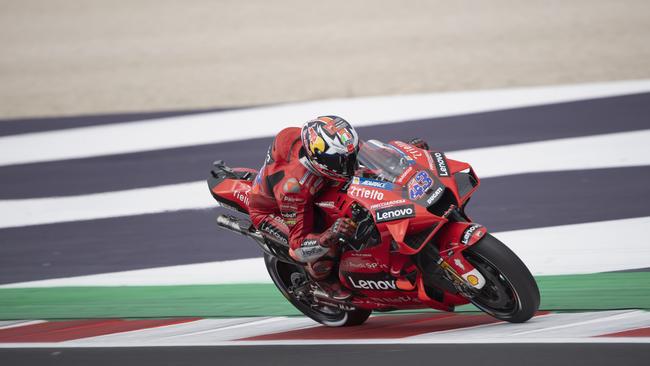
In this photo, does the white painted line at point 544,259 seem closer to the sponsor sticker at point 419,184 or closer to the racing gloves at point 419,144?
the racing gloves at point 419,144

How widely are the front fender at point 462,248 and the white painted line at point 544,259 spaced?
1.90m

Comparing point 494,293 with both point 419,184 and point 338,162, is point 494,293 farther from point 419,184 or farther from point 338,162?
point 338,162

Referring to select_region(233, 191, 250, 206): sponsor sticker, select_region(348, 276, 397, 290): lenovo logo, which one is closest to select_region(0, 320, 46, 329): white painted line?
select_region(233, 191, 250, 206): sponsor sticker

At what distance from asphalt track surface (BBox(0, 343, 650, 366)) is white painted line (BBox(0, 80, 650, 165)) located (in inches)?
212

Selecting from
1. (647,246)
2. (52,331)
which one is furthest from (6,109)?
(647,246)

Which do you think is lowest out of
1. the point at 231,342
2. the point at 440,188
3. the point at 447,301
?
the point at 231,342

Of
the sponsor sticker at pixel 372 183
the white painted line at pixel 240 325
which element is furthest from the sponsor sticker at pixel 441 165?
the white painted line at pixel 240 325

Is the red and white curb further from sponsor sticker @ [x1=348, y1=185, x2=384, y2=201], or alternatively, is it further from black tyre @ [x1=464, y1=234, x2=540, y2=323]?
sponsor sticker @ [x1=348, y1=185, x2=384, y2=201]

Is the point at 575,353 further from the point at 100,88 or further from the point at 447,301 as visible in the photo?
the point at 100,88

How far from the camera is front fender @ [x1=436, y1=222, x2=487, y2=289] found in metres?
5.27

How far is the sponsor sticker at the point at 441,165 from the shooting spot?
17.7 ft

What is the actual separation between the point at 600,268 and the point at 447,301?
198cm

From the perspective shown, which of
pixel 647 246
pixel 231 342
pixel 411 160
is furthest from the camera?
pixel 647 246

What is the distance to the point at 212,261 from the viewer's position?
26.5 ft
